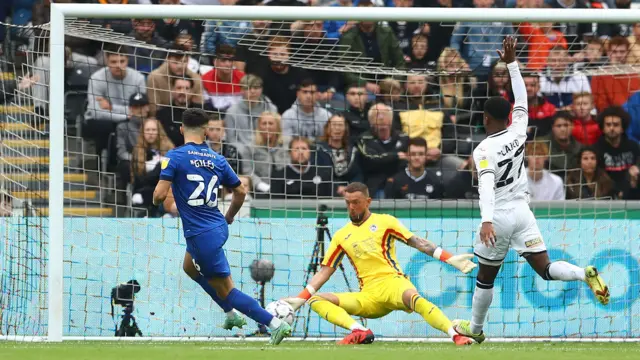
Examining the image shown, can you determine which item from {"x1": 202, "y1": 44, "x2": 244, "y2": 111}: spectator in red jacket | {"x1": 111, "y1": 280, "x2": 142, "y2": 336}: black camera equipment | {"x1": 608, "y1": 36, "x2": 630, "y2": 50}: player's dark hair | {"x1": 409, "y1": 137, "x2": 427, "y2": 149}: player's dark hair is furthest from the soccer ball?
{"x1": 608, "y1": 36, "x2": 630, "y2": 50}: player's dark hair

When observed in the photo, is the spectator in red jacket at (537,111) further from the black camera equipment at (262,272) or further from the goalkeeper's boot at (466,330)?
the goalkeeper's boot at (466,330)

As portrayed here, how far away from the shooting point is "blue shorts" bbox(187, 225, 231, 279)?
883cm

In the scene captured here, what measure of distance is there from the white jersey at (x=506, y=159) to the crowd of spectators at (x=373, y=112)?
2.77m

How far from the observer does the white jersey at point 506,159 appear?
29.0ft

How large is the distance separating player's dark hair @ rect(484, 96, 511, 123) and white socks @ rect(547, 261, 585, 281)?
50.4 inches

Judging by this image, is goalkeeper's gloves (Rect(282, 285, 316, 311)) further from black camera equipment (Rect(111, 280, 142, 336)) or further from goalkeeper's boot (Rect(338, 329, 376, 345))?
black camera equipment (Rect(111, 280, 142, 336))

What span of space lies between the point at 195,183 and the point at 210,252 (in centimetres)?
56

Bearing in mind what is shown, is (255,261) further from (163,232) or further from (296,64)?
(296,64)

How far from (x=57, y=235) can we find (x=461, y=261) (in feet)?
10.9

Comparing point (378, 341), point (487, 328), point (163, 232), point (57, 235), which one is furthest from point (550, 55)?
point (57, 235)

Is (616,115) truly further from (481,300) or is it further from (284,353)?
(284,353)

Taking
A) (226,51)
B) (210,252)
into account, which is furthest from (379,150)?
(210,252)

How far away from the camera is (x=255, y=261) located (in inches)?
446

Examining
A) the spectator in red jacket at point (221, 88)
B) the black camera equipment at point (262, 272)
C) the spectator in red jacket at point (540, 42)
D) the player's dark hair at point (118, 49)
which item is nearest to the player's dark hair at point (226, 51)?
the spectator in red jacket at point (221, 88)
